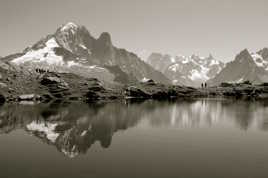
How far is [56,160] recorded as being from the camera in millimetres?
39188

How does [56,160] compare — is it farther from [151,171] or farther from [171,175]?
[171,175]

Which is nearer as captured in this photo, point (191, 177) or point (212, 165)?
point (191, 177)

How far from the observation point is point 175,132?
6538cm

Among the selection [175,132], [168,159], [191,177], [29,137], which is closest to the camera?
[191,177]

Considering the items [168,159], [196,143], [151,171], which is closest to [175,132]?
[196,143]

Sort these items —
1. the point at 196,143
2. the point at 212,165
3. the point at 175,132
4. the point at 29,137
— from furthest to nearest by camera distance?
the point at 175,132
the point at 29,137
the point at 196,143
the point at 212,165

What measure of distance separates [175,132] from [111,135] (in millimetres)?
16646

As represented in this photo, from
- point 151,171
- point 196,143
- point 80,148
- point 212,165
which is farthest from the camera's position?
point 196,143

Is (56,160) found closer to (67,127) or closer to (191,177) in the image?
(191,177)

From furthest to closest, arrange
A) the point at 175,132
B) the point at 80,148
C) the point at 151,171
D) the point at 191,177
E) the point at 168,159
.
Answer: the point at 175,132 < the point at 80,148 < the point at 168,159 < the point at 151,171 < the point at 191,177

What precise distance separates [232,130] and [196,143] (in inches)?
801

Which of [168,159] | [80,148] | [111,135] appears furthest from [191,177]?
[111,135]

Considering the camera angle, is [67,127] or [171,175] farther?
[67,127]

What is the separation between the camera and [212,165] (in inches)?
1478
